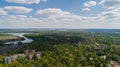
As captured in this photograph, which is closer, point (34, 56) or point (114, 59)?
point (34, 56)

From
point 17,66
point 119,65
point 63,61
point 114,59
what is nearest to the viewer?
point 17,66

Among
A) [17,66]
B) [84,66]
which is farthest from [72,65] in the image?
[17,66]

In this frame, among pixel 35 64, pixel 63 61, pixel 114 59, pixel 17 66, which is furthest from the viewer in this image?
pixel 114 59

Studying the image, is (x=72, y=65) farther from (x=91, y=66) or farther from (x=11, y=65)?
(x=11, y=65)

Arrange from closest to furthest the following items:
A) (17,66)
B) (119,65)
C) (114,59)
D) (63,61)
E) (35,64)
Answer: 1. (17,66)
2. (35,64)
3. (63,61)
4. (119,65)
5. (114,59)

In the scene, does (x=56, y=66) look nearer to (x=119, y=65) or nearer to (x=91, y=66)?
(x=91, y=66)

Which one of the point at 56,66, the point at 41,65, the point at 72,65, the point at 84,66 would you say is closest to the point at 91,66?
the point at 84,66

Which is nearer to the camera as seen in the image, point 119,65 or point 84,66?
point 84,66

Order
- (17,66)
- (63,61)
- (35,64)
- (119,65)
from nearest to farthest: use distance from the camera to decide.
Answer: (17,66)
(35,64)
(63,61)
(119,65)
